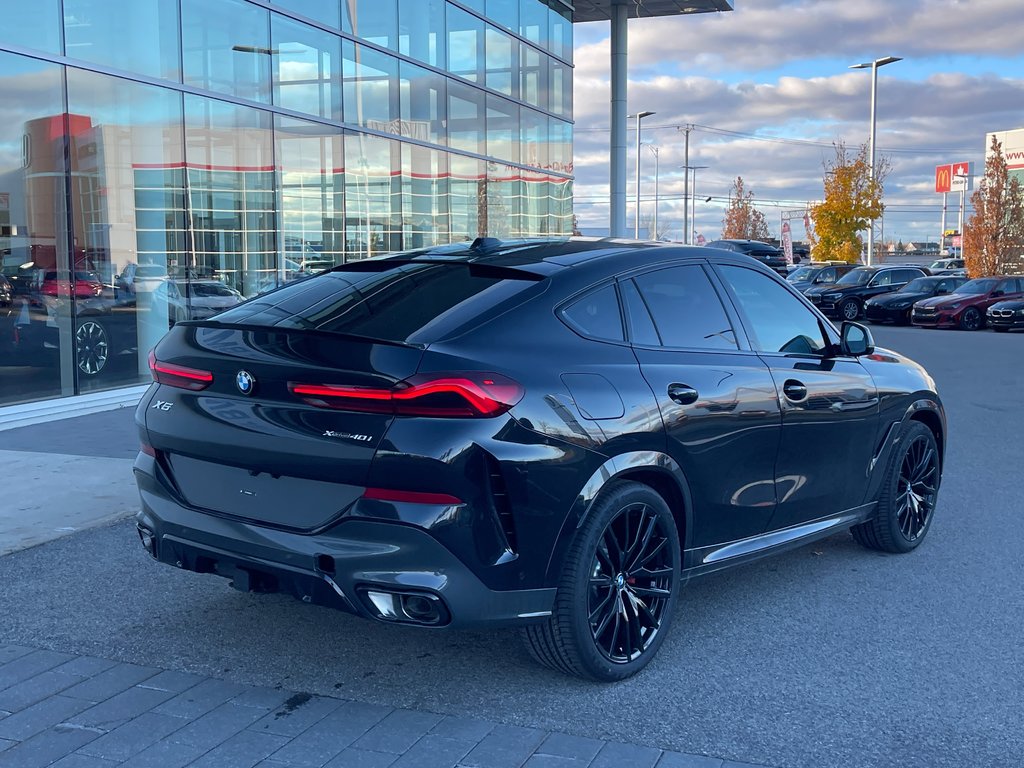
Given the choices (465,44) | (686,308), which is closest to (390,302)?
(686,308)

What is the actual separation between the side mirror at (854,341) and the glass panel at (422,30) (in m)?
13.9

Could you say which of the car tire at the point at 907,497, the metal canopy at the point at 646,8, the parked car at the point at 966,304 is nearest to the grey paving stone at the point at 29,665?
the car tire at the point at 907,497

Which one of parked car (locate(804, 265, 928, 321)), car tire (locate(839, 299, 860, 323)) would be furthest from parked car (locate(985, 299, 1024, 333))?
car tire (locate(839, 299, 860, 323))

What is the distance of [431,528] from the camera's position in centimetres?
357

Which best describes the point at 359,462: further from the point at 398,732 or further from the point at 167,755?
the point at 167,755

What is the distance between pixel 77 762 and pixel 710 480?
8.52 feet

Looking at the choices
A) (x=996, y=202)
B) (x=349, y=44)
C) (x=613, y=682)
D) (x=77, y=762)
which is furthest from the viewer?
(x=996, y=202)

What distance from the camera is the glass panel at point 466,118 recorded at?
19.7m

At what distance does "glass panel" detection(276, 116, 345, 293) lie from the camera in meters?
15.2

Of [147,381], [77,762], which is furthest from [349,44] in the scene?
[77,762]

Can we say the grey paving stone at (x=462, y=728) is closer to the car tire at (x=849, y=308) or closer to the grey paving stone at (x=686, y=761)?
the grey paving stone at (x=686, y=761)

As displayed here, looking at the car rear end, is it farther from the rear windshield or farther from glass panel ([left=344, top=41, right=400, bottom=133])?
glass panel ([left=344, top=41, right=400, bottom=133])

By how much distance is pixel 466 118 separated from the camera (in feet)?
66.4

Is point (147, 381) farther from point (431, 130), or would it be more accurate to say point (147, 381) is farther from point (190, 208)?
point (431, 130)
